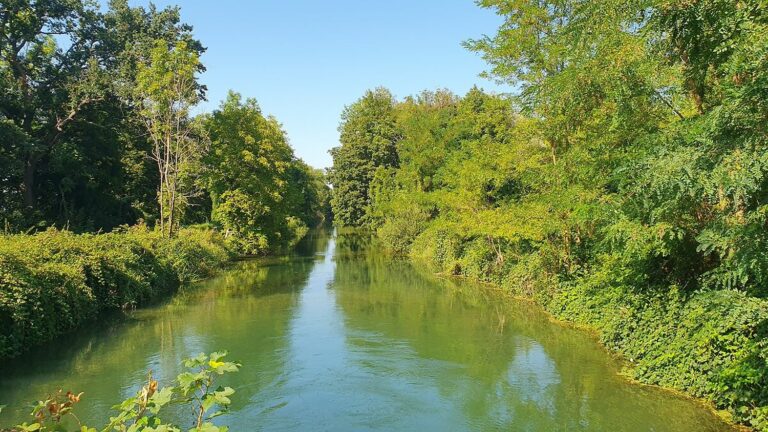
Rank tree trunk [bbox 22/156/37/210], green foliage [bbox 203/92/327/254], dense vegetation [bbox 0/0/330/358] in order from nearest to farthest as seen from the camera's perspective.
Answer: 1. dense vegetation [bbox 0/0/330/358]
2. tree trunk [bbox 22/156/37/210]
3. green foliage [bbox 203/92/327/254]

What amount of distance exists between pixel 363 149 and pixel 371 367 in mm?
51757

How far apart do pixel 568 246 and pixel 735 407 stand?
29.1 feet

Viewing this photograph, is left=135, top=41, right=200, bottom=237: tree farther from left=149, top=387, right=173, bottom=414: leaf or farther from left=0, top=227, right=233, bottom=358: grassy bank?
left=149, top=387, right=173, bottom=414: leaf

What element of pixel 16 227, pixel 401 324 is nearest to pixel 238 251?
pixel 16 227

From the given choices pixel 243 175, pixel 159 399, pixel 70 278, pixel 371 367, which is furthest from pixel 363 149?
pixel 159 399

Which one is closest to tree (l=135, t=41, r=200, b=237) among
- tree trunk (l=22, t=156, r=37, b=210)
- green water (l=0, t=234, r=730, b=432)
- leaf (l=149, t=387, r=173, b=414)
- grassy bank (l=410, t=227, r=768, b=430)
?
tree trunk (l=22, t=156, r=37, b=210)

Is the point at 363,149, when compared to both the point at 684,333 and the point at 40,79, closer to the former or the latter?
the point at 40,79

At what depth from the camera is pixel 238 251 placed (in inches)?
1385

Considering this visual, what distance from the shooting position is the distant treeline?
2823 cm

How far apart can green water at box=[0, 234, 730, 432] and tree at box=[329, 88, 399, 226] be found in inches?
1609

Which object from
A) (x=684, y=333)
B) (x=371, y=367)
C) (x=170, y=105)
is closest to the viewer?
(x=684, y=333)

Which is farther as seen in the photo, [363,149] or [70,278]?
[363,149]

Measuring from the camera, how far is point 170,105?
28.2 meters

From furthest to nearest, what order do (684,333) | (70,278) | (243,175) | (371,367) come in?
(243,175), (70,278), (371,367), (684,333)
